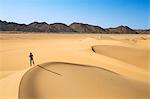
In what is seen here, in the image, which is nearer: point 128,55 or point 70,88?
point 70,88

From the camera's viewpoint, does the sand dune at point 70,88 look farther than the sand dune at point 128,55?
No

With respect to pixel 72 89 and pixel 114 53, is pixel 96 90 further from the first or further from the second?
pixel 114 53

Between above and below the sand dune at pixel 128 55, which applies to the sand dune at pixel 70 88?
above

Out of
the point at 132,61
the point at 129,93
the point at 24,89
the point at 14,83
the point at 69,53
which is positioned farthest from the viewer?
A: the point at 69,53

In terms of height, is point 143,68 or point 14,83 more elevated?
point 14,83

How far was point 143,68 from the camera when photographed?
80.9 feet

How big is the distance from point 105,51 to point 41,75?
58.0 feet

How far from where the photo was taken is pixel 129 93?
1287 cm

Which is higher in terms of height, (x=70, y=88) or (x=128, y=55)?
(x=70, y=88)

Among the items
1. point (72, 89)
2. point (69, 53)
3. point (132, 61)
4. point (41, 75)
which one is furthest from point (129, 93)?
point (69, 53)

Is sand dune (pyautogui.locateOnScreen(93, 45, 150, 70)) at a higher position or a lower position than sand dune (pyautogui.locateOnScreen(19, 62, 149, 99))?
lower

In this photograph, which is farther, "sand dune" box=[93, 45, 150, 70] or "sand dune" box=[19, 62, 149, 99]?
"sand dune" box=[93, 45, 150, 70]

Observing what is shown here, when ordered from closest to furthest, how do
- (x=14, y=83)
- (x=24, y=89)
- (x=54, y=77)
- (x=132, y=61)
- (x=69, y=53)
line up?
1. (x=24, y=89)
2. (x=14, y=83)
3. (x=54, y=77)
4. (x=132, y=61)
5. (x=69, y=53)

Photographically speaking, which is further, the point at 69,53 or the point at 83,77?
the point at 69,53
